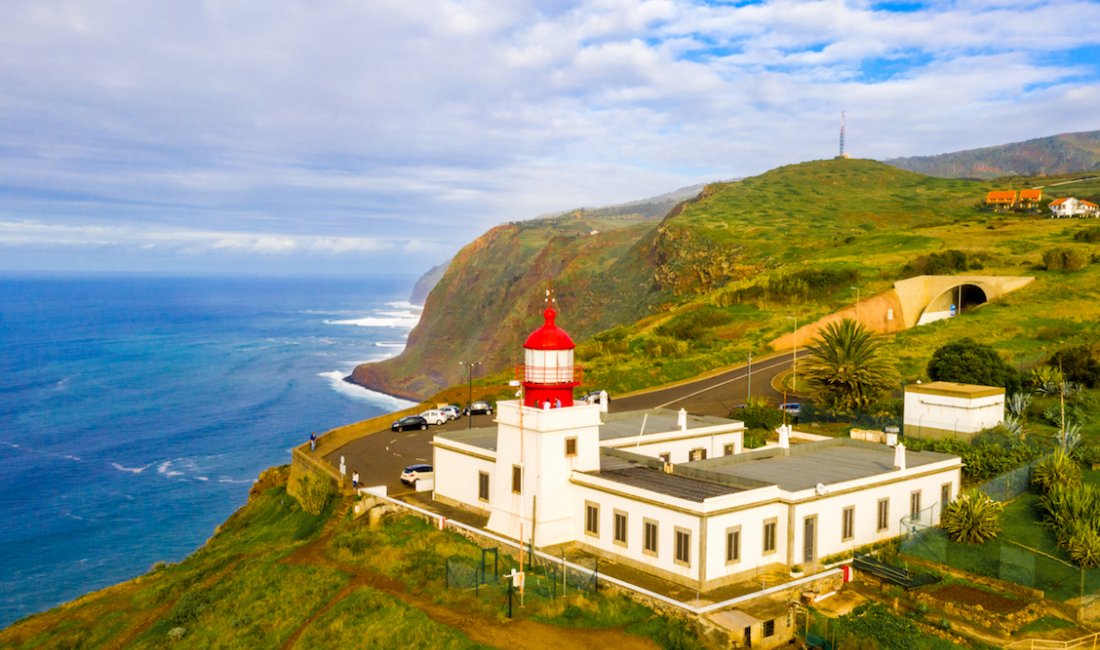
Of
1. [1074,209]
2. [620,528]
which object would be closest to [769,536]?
[620,528]

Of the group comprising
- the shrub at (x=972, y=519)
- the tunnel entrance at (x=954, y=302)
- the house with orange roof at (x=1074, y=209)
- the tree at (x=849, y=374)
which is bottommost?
the shrub at (x=972, y=519)

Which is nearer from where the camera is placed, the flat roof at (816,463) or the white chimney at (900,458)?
the flat roof at (816,463)

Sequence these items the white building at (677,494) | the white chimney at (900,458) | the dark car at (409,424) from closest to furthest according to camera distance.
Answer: the white building at (677,494) < the white chimney at (900,458) < the dark car at (409,424)

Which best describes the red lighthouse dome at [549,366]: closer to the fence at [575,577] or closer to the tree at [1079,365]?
the fence at [575,577]

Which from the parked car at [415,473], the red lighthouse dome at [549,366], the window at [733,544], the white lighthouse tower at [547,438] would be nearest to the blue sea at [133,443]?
the parked car at [415,473]

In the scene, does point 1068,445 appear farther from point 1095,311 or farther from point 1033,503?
point 1095,311

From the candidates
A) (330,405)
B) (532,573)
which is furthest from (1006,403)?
(330,405)

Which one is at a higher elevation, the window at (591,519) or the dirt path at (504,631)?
the window at (591,519)
